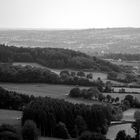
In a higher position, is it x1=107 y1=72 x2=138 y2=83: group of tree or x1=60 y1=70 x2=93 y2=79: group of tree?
x1=60 y1=70 x2=93 y2=79: group of tree

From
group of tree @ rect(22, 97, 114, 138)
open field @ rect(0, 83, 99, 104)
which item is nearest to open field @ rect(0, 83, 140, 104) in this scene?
open field @ rect(0, 83, 99, 104)

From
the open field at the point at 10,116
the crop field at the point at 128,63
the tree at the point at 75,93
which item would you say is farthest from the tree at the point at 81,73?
the open field at the point at 10,116

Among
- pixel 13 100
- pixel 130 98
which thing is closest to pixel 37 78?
pixel 13 100

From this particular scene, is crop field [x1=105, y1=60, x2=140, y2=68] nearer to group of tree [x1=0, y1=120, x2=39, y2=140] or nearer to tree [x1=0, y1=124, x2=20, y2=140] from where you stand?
group of tree [x1=0, y1=120, x2=39, y2=140]

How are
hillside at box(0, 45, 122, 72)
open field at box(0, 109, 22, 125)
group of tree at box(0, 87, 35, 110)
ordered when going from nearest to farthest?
open field at box(0, 109, 22, 125)
group of tree at box(0, 87, 35, 110)
hillside at box(0, 45, 122, 72)

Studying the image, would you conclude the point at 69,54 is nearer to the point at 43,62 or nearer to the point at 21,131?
the point at 43,62

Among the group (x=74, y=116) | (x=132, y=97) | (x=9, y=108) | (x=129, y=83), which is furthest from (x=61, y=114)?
(x=129, y=83)

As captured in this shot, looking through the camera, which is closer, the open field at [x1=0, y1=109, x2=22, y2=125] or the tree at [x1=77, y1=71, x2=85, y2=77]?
the open field at [x1=0, y1=109, x2=22, y2=125]
